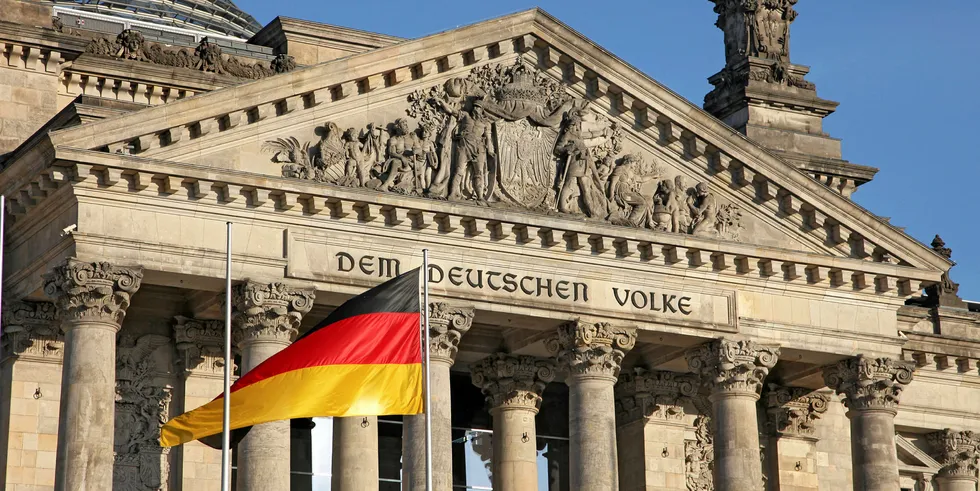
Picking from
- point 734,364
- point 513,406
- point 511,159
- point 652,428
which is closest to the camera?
point 511,159

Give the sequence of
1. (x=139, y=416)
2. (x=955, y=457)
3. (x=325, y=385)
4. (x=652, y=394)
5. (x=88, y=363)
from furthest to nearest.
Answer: (x=955, y=457) < (x=652, y=394) < (x=139, y=416) < (x=88, y=363) < (x=325, y=385)

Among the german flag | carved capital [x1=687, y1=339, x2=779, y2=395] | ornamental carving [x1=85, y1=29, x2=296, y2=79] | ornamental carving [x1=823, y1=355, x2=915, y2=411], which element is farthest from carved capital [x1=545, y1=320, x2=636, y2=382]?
ornamental carving [x1=85, y1=29, x2=296, y2=79]

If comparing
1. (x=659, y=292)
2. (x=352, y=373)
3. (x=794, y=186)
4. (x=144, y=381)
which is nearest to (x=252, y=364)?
(x=144, y=381)

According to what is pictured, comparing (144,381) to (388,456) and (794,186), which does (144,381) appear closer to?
(388,456)

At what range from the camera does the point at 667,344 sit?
4625cm

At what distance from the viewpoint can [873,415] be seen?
154 feet

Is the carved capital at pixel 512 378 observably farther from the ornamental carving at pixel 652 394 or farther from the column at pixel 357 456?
the column at pixel 357 456

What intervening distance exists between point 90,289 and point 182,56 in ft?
42.3

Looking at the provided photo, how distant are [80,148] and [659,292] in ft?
45.0

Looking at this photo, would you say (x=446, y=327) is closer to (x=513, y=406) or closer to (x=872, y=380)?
(x=513, y=406)

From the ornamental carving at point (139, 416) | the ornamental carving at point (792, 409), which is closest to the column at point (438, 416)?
the ornamental carving at point (139, 416)

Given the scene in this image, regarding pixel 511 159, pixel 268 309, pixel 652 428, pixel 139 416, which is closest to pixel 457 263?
pixel 511 159

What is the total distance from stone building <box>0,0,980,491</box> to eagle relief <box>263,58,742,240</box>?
0.06 metres

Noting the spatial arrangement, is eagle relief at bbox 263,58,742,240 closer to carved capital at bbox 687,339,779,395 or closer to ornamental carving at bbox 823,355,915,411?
carved capital at bbox 687,339,779,395
